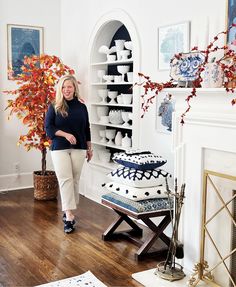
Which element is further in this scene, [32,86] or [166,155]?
[32,86]

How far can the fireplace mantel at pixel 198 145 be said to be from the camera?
112 inches

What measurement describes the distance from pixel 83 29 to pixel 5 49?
105 cm

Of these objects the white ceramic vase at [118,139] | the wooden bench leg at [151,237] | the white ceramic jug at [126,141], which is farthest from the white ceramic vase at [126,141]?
the wooden bench leg at [151,237]

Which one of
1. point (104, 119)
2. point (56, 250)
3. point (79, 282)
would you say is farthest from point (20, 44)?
point (79, 282)

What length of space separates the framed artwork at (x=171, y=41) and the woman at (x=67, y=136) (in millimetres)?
850

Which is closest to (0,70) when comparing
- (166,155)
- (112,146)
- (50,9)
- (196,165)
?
(50,9)

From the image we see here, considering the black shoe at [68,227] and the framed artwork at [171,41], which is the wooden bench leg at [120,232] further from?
the framed artwork at [171,41]

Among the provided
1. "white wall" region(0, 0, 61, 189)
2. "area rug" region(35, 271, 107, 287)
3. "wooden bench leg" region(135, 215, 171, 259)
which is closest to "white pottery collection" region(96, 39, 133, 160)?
"white wall" region(0, 0, 61, 189)

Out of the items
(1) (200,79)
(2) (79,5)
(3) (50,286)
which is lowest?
(3) (50,286)

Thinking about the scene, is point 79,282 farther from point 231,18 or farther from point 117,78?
point 117,78

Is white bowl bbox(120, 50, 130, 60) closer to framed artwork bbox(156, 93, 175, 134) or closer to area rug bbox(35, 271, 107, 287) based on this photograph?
framed artwork bbox(156, 93, 175, 134)

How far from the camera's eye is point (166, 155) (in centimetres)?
409

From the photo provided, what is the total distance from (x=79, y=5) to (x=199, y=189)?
3223mm

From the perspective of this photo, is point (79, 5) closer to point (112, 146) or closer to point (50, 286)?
point (112, 146)
